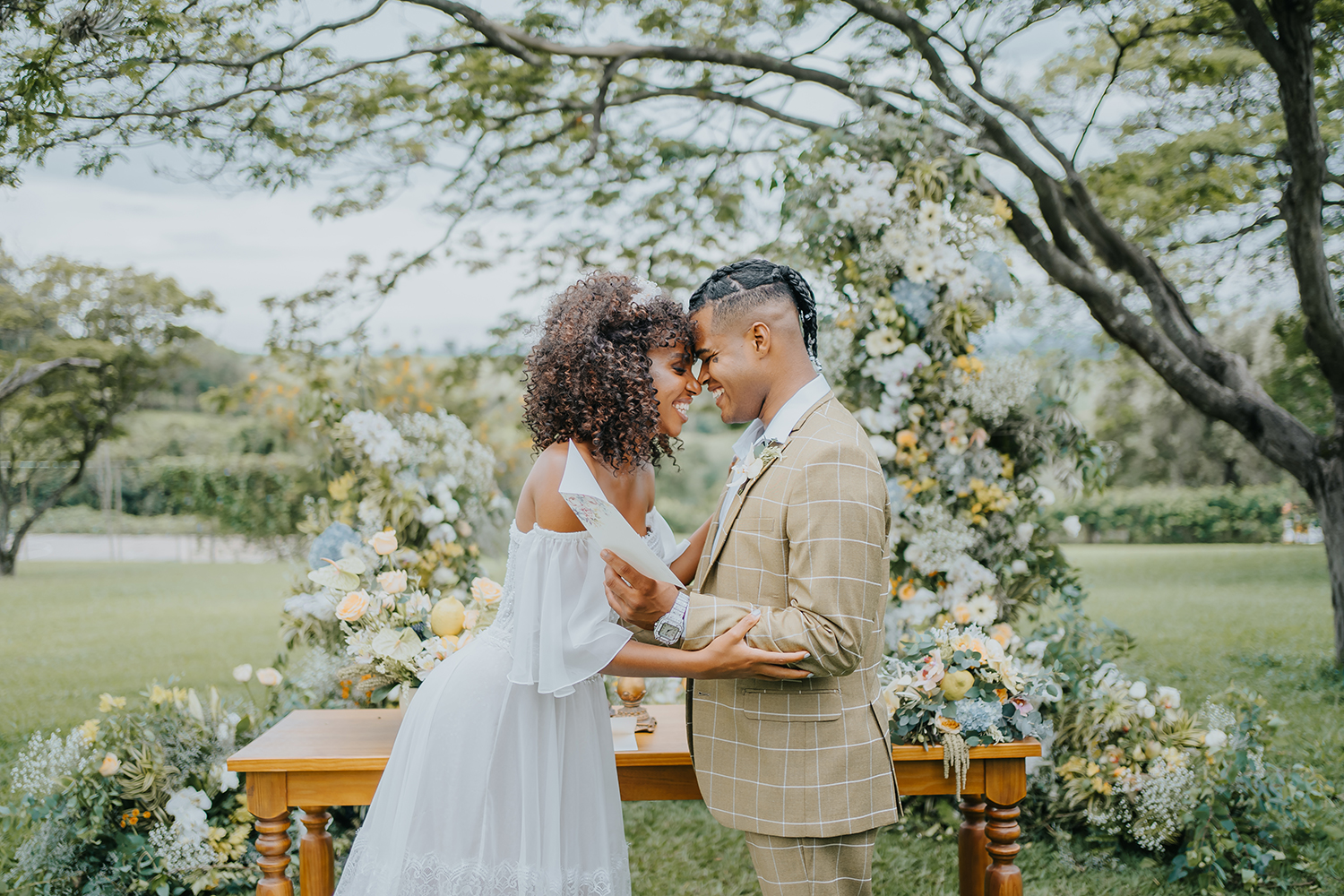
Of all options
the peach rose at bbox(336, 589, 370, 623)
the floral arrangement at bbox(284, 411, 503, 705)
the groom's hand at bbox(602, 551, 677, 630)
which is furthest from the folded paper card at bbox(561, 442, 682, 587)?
the floral arrangement at bbox(284, 411, 503, 705)

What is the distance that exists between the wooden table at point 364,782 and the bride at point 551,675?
1.36 feet

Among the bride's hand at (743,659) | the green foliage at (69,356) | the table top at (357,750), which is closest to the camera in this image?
the bride's hand at (743,659)

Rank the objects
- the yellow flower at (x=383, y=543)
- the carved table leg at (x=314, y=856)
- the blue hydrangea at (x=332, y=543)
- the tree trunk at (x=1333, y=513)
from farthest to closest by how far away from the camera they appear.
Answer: the tree trunk at (x=1333, y=513) → the blue hydrangea at (x=332, y=543) → the yellow flower at (x=383, y=543) → the carved table leg at (x=314, y=856)

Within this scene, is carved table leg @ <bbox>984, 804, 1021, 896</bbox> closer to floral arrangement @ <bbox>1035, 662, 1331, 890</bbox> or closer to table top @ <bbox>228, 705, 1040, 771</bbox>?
table top @ <bbox>228, 705, 1040, 771</bbox>

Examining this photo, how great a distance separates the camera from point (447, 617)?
111 inches

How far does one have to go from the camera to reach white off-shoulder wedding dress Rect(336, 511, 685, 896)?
2.06 m

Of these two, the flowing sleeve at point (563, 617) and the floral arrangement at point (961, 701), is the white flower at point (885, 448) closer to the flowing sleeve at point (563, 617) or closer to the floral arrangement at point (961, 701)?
the floral arrangement at point (961, 701)

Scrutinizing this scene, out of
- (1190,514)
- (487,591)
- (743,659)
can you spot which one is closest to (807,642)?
(743,659)

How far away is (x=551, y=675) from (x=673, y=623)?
1.08 feet

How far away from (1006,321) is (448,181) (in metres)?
4.80

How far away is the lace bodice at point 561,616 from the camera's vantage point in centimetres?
203

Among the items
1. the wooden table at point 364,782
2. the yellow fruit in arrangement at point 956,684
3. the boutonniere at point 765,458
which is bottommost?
the wooden table at point 364,782

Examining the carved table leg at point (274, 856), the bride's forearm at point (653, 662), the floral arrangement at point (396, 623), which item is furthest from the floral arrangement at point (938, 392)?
the carved table leg at point (274, 856)

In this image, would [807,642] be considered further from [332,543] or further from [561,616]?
[332,543]
